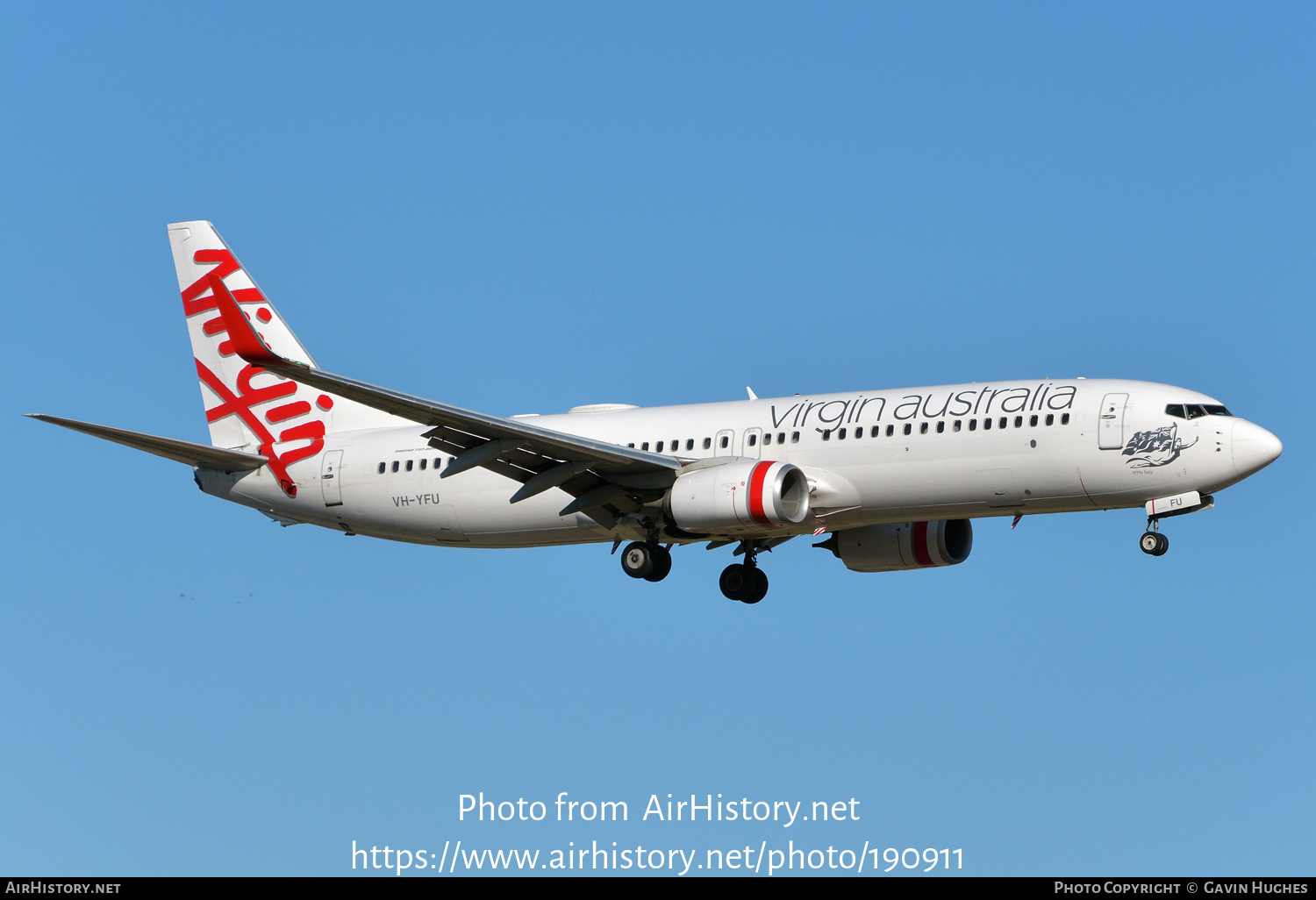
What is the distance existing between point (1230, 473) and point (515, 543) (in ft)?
57.5

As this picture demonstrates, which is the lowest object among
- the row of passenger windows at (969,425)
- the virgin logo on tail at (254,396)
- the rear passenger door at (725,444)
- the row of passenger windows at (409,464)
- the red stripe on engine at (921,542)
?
the red stripe on engine at (921,542)

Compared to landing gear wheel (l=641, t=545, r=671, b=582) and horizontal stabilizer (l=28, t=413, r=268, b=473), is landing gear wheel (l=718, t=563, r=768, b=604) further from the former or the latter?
horizontal stabilizer (l=28, t=413, r=268, b=473)

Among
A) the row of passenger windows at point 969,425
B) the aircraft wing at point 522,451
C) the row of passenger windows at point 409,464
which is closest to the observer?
the aircraft wing at point 522,451

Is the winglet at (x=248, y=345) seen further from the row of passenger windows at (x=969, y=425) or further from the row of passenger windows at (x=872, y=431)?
the row of passenger windows at (x=969, y=425)

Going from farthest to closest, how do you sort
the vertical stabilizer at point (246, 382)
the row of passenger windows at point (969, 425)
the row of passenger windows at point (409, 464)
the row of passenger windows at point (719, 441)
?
the vertical stabilizer at point (246, 382) → the row of passenger windows at point (409, 464) → the row of passenger windows at point (719, 441) → the row of passenger windows at point (969, 425)

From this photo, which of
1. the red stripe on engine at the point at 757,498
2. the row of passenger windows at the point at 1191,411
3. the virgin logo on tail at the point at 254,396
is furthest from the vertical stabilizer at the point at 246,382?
the row of passenger windows at the point at 1191,411

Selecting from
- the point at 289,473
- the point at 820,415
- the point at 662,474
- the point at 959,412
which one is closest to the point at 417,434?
the point at 289,473

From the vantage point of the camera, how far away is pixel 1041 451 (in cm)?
3788

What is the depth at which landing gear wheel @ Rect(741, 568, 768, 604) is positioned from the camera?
44.6m

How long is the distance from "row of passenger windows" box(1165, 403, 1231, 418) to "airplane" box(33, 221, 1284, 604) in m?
0.04

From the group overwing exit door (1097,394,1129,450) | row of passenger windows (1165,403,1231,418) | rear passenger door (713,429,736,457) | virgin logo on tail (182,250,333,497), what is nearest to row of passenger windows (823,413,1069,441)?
overwing exit door (1097,394,1129,450)

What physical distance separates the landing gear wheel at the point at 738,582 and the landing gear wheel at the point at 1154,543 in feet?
35.2

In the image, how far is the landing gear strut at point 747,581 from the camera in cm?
4459

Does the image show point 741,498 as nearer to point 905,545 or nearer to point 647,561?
point 647,561
